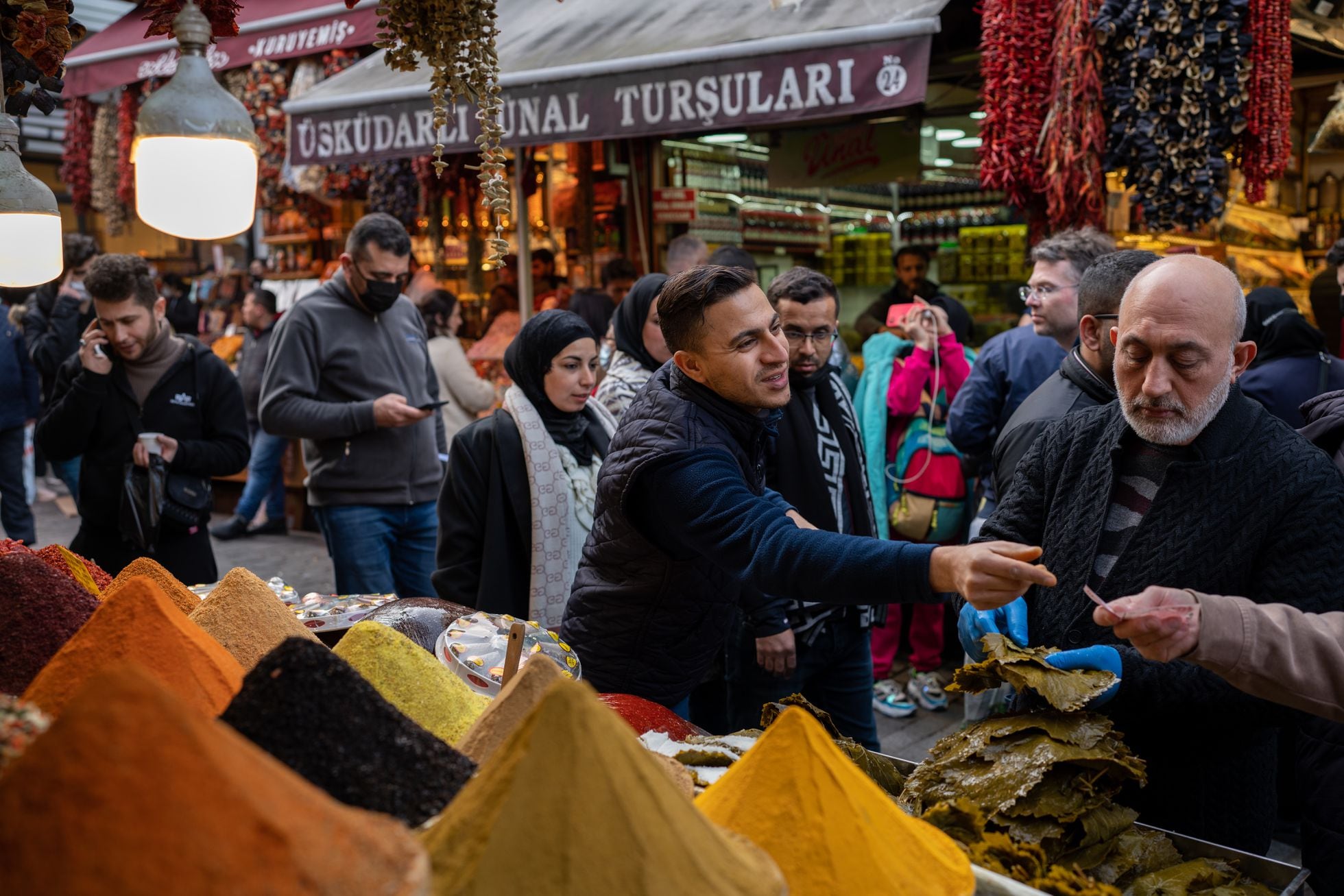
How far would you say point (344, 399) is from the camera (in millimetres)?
4266

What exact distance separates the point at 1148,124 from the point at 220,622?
12.9 feet

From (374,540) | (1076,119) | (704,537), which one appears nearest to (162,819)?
(704,537)

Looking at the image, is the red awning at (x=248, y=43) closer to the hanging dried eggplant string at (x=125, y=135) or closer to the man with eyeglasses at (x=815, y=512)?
the hanging dried eggplant string at (x=125, y=135)

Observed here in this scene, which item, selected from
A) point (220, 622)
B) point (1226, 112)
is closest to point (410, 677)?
point (220, 622)

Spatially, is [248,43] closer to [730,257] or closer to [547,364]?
[730,257]

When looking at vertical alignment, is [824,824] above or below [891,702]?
above

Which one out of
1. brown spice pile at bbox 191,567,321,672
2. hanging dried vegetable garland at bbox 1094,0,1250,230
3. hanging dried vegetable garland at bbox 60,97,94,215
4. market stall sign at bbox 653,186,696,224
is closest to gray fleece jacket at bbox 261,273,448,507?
brown spice pile at bbox 191,567,321,672

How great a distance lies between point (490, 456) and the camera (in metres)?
3.29

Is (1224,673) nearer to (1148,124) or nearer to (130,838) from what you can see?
(130,838)

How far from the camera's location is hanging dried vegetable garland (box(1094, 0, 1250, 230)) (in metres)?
4.07

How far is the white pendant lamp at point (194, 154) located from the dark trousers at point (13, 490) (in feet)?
15.2

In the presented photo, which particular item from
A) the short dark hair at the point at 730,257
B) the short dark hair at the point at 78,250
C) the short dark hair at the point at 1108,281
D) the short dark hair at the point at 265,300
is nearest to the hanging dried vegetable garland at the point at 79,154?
the short dark hair at the point at 265,300

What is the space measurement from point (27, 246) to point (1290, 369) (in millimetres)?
4147

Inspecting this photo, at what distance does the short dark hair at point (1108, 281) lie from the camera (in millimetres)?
2934
